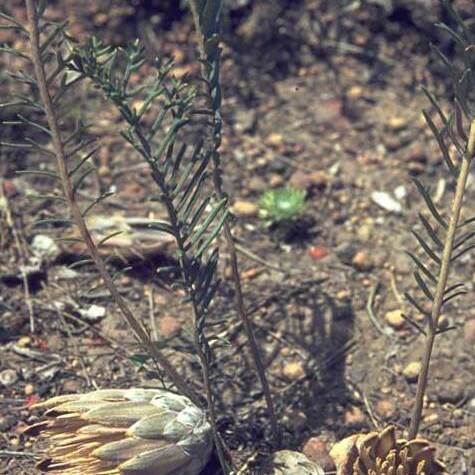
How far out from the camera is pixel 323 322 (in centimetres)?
250

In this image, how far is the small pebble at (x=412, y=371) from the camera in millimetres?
2344

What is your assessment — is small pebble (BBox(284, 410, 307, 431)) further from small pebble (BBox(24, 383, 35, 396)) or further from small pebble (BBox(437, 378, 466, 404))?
small pebble (BBox(24, 383, 35, 396))

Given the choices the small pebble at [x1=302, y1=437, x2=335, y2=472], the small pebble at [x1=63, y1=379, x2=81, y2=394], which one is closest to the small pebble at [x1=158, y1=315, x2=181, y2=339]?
the small pebble at [x1=63, y1=379, x2=81, y2=394]

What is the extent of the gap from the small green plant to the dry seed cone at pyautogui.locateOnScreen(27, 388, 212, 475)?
98cm

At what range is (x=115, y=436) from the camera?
1816 millimetres

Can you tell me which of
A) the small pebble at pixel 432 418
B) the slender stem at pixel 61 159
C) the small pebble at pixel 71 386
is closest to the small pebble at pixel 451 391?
the small pebble at pixel 432 418

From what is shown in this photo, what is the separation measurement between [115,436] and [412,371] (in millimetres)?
898

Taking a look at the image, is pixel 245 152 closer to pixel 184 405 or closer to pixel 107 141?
pixel 107 141

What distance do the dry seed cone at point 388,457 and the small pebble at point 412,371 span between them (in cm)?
50

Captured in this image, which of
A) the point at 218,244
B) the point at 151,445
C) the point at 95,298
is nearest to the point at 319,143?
the point at 218,244

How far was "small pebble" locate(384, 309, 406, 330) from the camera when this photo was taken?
8.14ft

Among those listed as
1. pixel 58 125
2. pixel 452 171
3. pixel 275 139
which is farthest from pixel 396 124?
pixel 58 125

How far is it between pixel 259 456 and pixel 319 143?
132 centimetres

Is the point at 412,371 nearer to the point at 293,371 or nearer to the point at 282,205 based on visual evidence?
the point at 293,371
